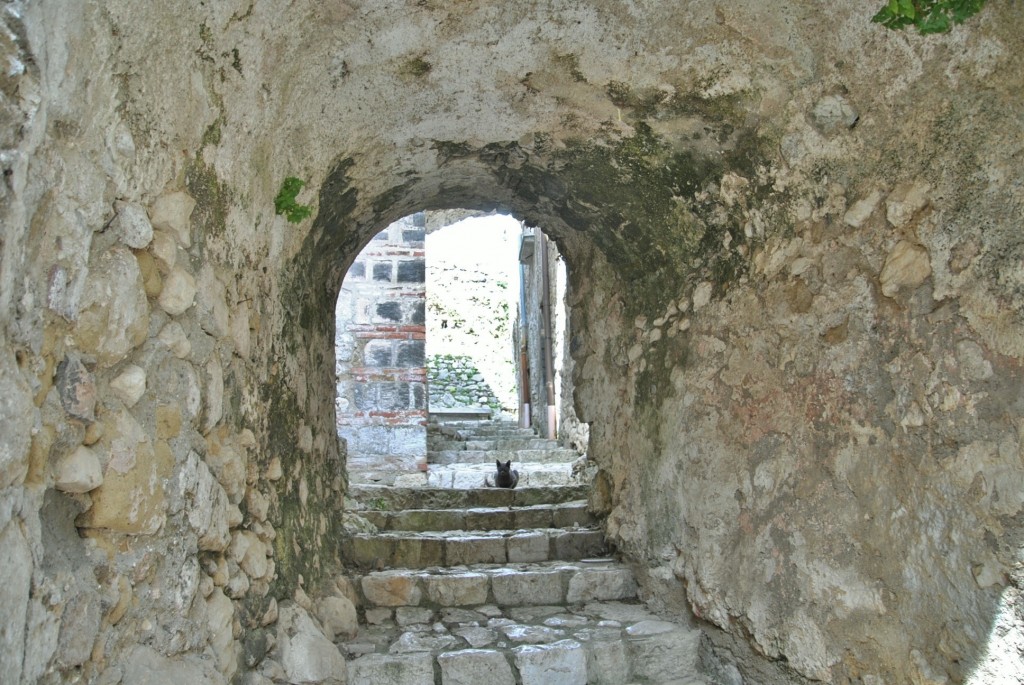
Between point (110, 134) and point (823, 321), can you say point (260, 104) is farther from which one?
point (823, 321)

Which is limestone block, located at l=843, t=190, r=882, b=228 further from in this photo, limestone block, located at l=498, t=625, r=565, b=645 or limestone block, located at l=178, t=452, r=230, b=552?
limestone block, located at l=178, t=452, r=230, b=552

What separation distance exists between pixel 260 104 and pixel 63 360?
102 cm

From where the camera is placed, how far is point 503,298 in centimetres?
1788

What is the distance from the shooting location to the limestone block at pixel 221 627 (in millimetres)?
2168

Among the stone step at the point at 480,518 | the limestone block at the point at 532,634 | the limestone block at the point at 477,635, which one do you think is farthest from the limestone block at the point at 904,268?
the stone step at the point at 480,518

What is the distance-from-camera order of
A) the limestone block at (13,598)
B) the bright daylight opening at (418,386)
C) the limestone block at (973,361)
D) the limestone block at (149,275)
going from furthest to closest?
the bright daylight opening at (418,386) → the limestone block at (973,361) → the limestone block at (149,275) → the limestone block at (13,598)

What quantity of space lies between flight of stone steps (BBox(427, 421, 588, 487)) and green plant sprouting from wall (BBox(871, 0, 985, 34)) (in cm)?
373

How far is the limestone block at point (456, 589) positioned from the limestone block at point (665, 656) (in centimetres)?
79

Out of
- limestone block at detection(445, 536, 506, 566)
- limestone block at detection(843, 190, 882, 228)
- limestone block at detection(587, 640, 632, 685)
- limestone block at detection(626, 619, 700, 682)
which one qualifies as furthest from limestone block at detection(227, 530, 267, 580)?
limestone block at detection(843, 190, 882, 228)

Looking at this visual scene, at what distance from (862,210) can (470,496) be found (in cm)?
307

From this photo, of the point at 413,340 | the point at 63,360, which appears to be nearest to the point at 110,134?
the point at 63,360

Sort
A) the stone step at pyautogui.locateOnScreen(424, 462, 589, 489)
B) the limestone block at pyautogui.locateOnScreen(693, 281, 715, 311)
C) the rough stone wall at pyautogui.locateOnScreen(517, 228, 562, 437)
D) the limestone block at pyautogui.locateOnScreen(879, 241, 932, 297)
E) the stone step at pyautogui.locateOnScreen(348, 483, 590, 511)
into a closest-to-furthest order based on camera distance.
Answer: the limestone block at pyautogui.locateOnScreen(879, 241, 932, 297), the limestone block at pyautogui.locateOnScreen(693, 281, 715, 311), the stone step at pyautogui.locateOnScreen(348, 483, 590, 511), the stone step at pyautogui.locateOnScreen(424, 462, 589, 489), the rough stone wall at pyautogui.locateOnScreen(517, 228, 562, 437)

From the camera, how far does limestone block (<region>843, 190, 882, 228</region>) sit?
8.68 ft

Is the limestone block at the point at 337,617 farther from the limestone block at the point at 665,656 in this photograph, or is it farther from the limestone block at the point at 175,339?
the limestone block at the point at 175,339
